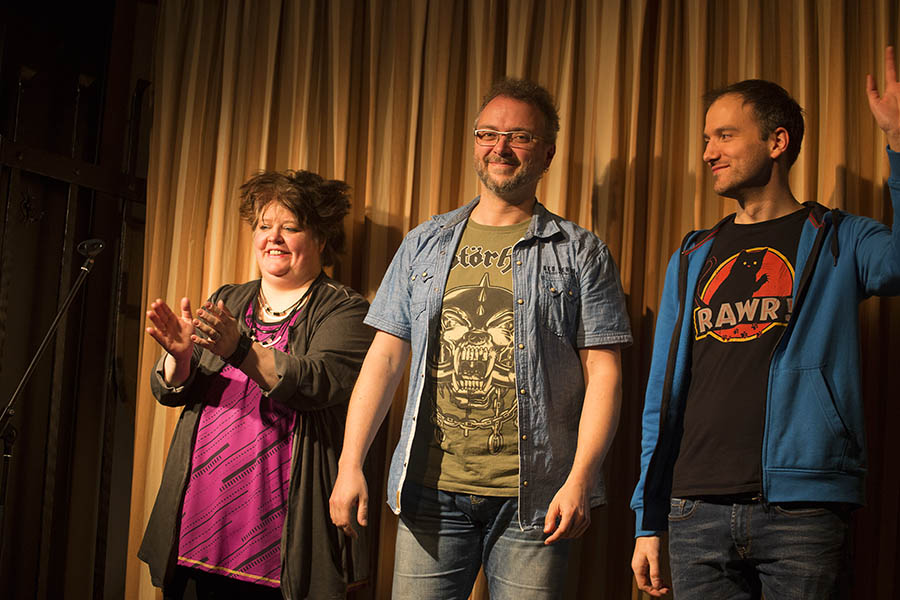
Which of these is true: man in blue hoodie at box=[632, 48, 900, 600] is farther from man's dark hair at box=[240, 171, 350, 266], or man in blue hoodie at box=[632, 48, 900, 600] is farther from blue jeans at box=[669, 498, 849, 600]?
man's dark hair at box=[240, 171, 350, 266]

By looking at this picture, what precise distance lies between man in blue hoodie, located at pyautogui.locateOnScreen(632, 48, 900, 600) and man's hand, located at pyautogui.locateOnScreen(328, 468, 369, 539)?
630mm

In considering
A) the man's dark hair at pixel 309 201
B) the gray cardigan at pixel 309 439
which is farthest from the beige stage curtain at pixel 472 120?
the gray cardigan at pixel 309 439

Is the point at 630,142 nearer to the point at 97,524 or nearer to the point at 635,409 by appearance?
the point at 635,409

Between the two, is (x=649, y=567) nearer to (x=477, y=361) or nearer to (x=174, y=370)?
(x=477, y=361)

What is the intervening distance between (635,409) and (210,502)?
1250mm

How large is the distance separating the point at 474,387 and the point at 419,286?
30 cm

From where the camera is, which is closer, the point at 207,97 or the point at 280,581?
the point at 280,581

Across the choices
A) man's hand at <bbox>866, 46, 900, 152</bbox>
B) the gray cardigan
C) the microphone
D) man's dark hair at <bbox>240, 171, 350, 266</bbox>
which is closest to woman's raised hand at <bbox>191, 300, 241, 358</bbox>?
the gray cardigan

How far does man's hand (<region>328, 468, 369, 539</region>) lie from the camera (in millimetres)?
1896

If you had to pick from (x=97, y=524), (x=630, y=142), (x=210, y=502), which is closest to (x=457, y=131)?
(x=630, y=142)

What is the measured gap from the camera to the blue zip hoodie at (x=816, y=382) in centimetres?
164

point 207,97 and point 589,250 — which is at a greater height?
point 207,97

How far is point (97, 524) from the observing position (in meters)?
3.26

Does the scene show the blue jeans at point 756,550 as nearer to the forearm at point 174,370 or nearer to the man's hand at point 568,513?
the man's hand at point 568,513
